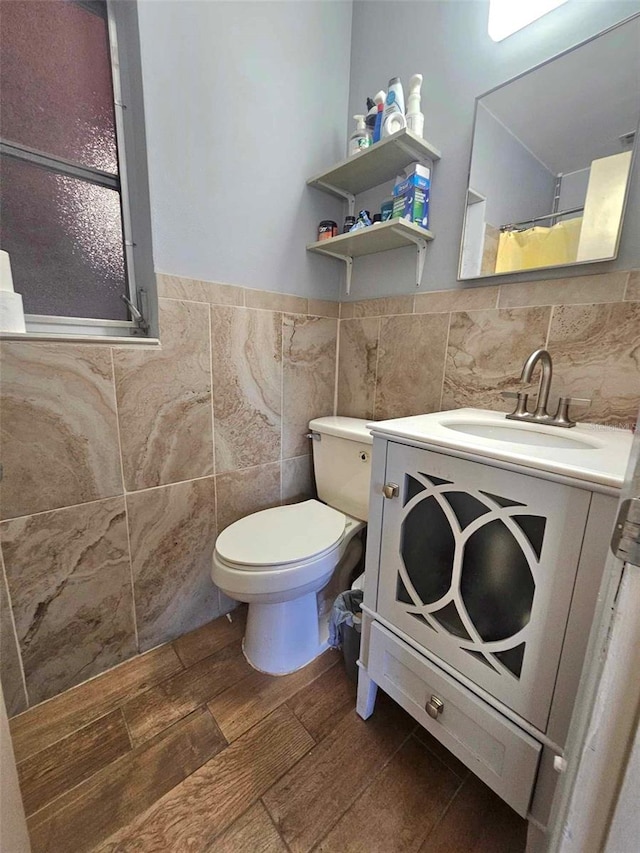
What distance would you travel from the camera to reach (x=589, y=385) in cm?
93

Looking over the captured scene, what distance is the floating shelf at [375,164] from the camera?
3.63 ft

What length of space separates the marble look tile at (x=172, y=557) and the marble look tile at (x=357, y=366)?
0.71m

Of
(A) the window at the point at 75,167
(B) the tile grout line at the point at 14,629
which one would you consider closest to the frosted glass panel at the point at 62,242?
(A) the window at the point at 75,167

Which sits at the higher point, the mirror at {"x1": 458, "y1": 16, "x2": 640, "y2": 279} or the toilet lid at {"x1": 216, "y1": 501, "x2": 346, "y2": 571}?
the mirror at {"x1": 458, "y1": 16, "x2": 640, "y2": 279}

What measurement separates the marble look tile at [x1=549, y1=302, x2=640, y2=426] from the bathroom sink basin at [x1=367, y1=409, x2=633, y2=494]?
2.5 inches

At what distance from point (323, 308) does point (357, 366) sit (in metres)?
0.30

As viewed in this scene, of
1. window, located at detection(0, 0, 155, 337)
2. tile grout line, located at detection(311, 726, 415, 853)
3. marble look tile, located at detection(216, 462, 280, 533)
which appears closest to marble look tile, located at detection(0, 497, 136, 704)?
marble look tile, located at detection(216, 462, 280, 533)

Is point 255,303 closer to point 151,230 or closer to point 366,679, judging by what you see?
point 151,230

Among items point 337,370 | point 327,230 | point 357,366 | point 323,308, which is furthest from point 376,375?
point 327,230

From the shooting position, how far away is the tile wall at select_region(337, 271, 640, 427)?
0.88 metres

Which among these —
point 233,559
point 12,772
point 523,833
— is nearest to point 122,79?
point 233,559

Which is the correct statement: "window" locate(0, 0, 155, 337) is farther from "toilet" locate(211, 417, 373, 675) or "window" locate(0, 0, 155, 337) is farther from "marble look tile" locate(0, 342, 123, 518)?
"toilet" locate(211, 417, 373, 675)

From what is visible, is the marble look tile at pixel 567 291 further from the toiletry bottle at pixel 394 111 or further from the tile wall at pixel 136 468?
the tile wall at pixel 136 468

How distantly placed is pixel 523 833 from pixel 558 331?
4.02ft
